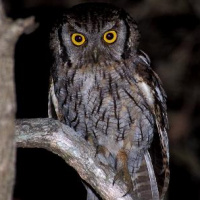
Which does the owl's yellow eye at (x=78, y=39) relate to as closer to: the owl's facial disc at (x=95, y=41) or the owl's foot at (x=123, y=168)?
the owl's facial disc at (x=95, y=41)

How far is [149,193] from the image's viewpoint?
10.5 feet

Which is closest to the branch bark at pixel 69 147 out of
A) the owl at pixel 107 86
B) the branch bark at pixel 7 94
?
the owl at pixel 107 86

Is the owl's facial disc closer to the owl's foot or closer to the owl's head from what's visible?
the owl's head

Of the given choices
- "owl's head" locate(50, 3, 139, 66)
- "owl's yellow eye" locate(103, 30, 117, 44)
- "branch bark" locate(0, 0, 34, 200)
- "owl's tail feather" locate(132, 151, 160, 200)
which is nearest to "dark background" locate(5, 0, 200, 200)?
"owl's tail feather" locate(132, 151, 160, 200)

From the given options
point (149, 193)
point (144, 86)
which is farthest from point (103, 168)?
point (149, 193)

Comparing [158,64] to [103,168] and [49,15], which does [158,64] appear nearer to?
[49,15]

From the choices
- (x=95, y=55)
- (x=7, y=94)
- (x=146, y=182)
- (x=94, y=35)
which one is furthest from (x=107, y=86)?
(x=7, y=94)

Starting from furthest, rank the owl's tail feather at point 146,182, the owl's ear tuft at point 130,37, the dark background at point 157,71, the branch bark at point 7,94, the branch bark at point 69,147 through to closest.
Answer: the dark background at point 157,71, the owl's tail feather at point 146,182, the owl's ear tuft at point 130,37, the branch bark at point 69,147, the branch bark at point 7,94

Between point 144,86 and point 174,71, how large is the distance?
2223 mm

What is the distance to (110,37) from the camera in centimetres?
286

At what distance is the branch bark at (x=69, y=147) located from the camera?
2.33m

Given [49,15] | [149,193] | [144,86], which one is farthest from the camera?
[49,15]

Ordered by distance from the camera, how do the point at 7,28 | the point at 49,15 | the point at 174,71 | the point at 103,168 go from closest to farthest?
the point at 7,28, the point at 103,168, the point at 49,15, the point at 174,71

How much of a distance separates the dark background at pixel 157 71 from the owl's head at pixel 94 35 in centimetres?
167
